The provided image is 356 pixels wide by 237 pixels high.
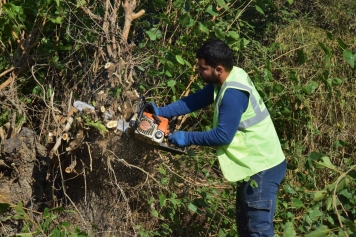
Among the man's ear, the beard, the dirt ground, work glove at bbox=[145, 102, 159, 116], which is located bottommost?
the dirt ground

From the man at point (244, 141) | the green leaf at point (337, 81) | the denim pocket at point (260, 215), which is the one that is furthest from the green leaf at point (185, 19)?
the denim pocket at point (260, 215)

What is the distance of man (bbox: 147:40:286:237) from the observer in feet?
11.2

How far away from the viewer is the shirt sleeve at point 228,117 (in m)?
3.34

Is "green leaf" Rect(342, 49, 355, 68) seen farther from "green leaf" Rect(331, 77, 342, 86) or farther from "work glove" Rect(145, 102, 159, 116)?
"work glove" Rect(145, 102, 159, 116)

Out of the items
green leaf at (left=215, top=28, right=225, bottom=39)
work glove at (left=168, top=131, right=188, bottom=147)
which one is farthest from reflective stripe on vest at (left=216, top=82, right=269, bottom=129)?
green leaf at (left=215, top=28, right=225, bottom=39)

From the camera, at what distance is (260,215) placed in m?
3.57

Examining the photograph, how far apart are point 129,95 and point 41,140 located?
1009 millimetres

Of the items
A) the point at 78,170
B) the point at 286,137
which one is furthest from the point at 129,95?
the point at 286,137

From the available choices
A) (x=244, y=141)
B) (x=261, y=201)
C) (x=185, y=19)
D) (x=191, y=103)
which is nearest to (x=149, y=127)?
(x=191, y=103)

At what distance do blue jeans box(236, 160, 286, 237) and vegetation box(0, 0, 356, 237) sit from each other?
0.52 m

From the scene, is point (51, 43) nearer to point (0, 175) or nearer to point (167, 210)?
point (0, 175)

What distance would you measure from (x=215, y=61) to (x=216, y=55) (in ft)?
0.13

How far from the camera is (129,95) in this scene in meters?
3.96

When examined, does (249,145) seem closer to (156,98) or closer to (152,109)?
(152,109)
